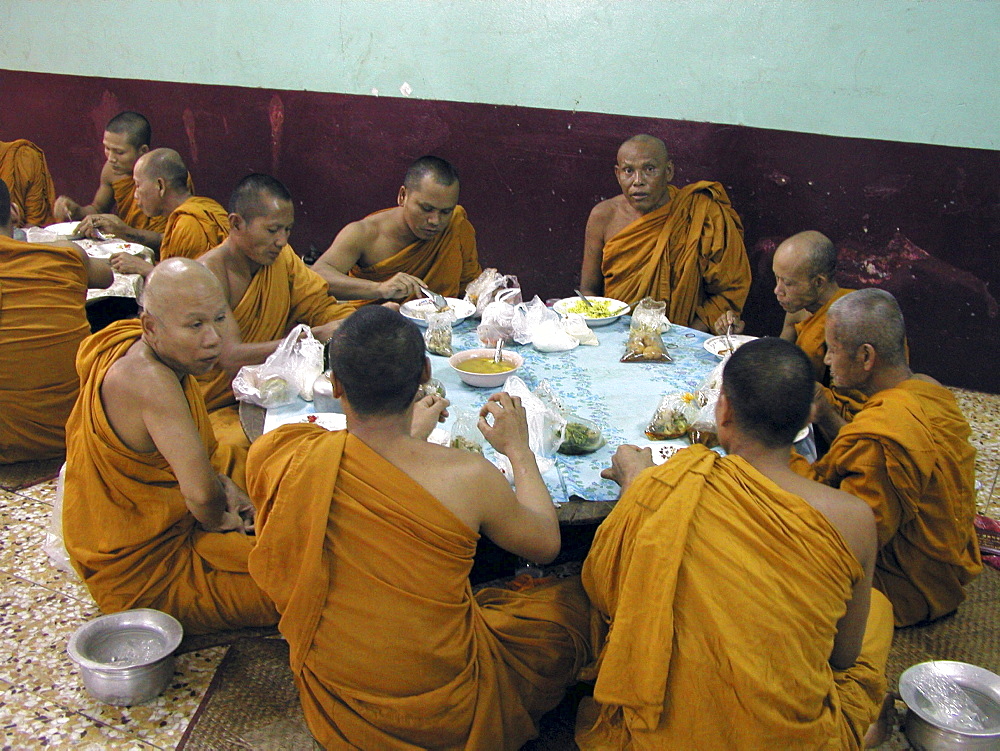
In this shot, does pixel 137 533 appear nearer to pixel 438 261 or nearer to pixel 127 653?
pixel 127 653

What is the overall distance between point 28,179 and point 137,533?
201 inches

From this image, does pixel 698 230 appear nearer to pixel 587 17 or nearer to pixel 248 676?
pixel 587 17

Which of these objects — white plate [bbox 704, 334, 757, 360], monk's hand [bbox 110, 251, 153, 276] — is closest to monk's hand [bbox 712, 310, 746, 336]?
white plate [bbox 704, 334, 757, 360]

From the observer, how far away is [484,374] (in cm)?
334

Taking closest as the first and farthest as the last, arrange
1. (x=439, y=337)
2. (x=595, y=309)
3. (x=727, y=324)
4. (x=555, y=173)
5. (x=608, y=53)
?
(x=439, y=337)
(x=595, y=309)
(x=727, y=324)
(x=608, y=53)
(x=555, y=173)

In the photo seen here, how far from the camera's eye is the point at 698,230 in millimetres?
4891

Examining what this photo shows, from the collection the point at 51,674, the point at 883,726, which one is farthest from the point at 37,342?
the point at 883,726

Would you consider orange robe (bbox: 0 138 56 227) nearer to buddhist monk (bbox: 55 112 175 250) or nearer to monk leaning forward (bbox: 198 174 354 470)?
buddhist monk (bbox: 55 112 175 250)

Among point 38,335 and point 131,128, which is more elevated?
point 131,128

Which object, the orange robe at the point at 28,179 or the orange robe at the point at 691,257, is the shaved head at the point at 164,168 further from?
the orange robe at the point at 691,257

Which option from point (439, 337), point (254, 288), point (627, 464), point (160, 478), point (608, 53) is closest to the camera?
point (627, 464)

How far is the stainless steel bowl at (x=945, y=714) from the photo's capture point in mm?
2760

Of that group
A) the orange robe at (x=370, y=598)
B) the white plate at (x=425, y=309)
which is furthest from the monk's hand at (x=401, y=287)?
the orange robe at (x=370, y=598)

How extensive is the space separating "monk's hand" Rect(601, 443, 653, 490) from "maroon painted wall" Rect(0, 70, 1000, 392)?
3693 mm
